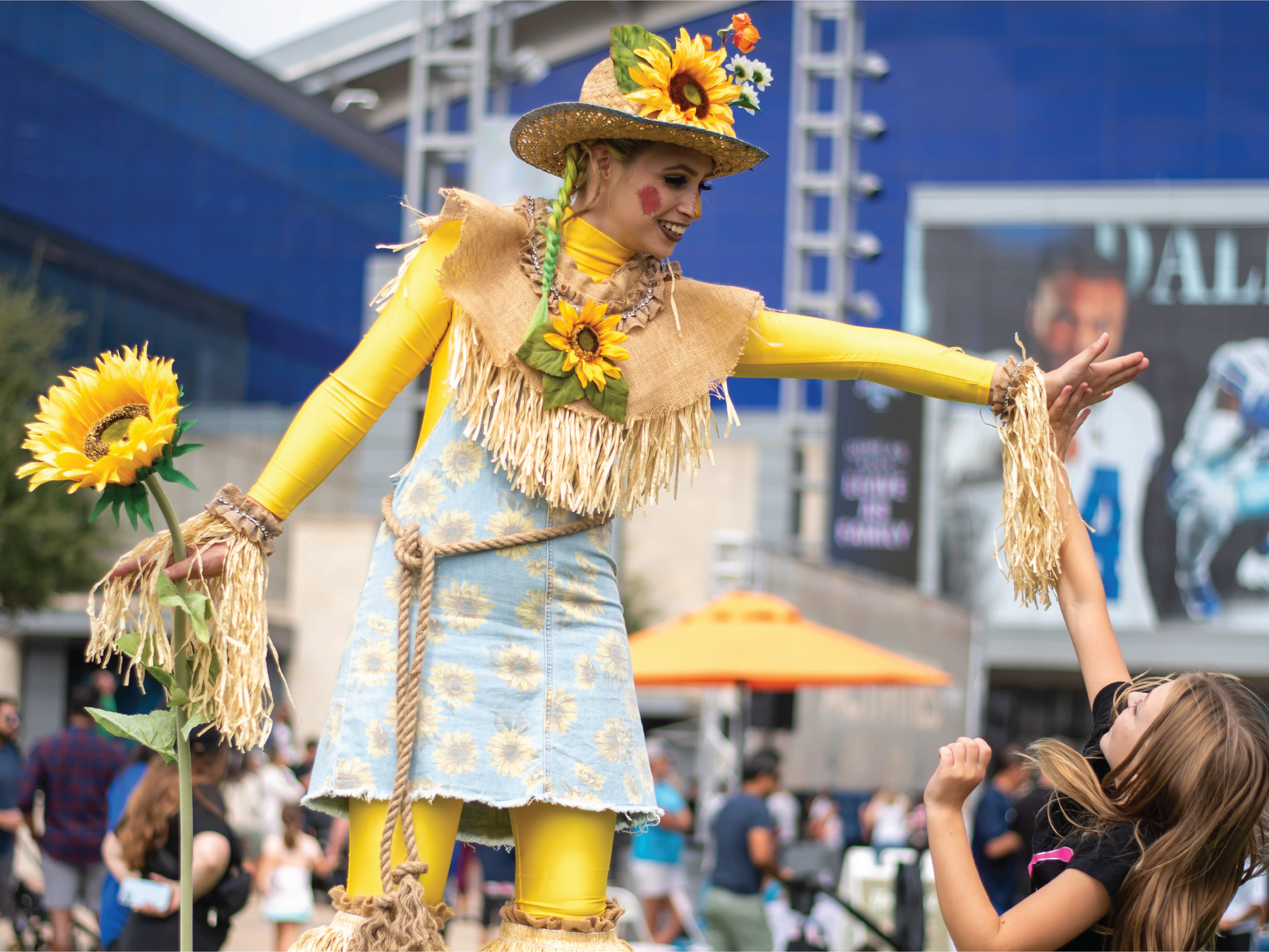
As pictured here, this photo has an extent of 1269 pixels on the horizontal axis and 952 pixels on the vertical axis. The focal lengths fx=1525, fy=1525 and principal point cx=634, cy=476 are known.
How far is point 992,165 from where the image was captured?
36969mm

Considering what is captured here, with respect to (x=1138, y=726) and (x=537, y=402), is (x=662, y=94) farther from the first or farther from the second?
(x=1138, y=726)

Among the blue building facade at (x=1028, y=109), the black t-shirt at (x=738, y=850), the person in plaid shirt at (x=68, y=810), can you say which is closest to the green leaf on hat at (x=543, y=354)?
the person in plaid shirt at (x=68, y=810)

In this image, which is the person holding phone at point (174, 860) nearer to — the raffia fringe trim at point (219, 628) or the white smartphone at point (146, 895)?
the white smartphone at point (146, 895)

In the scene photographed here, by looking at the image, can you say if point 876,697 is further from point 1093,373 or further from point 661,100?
point 661,100

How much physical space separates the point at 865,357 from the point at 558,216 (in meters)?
0.59

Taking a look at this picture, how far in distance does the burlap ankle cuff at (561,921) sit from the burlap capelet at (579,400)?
0.66m

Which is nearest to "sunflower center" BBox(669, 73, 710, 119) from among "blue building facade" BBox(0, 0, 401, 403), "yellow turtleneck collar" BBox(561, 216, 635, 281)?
"yellow turtleneck collar" BBox(561, 216, 635, 281)

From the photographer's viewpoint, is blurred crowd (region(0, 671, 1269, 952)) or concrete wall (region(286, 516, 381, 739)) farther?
concrete wall (region(286, 516, 381, 739))

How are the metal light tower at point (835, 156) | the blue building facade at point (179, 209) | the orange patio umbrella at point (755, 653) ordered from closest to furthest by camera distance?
the orange patio umbrella at point (755, 653)
the metal light tower at point (835, 156)
the blue building facade at point (179, 209)

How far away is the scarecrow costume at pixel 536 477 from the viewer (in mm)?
2432

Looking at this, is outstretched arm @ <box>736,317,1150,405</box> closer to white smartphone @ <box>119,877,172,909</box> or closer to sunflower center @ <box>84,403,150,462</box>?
sunflower center @ <box>84,403,150,462</box>

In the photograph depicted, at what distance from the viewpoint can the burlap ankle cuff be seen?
7.97ft

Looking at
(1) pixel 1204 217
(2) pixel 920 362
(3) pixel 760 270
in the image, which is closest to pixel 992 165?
(3) pixel 760 270

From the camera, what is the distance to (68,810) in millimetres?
7367
